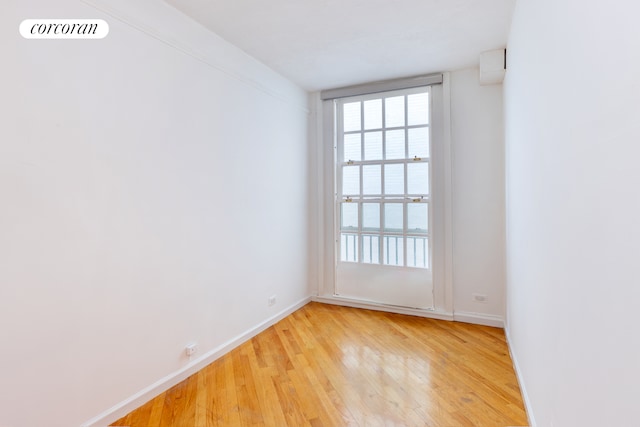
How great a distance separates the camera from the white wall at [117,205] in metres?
1.56

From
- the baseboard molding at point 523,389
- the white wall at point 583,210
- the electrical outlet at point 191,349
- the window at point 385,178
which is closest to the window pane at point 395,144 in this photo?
the window at point 385,178

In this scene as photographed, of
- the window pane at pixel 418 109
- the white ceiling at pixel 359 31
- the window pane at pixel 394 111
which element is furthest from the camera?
the window pane at pixel 394 111

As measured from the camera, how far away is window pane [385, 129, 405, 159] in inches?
150

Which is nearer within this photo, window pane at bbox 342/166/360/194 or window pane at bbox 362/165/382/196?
window pane at bbox 362/165/382/196

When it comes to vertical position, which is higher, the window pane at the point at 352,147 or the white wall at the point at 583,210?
the window pane at the point at 352,147

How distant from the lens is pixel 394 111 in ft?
12.6

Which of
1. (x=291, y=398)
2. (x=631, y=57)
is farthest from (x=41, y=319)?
(x=631, y=57)

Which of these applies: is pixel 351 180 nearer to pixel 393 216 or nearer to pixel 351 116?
pixel 393 216

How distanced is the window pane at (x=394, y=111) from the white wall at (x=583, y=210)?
2001 mm

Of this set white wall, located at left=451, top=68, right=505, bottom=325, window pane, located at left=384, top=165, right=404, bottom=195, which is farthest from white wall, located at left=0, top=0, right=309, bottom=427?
white wall, located at left=451, top=68, right=505, bottom=325

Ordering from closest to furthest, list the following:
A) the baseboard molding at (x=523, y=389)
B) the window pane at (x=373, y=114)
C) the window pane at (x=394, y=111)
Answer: the baseboard molding at (x=523, y=389), the window pane at (x=394, y=111), the window pane at (x=373, y=114)

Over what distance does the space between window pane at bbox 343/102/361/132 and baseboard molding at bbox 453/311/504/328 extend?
8.21 feet

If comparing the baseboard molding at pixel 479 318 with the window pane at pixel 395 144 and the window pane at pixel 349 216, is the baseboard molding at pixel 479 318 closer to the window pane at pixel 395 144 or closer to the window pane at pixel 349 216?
the window pane at pixel 349 216

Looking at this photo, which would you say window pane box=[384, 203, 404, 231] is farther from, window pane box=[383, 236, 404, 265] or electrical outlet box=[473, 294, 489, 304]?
electrical outlet box=[473, 294, 489, 304]
